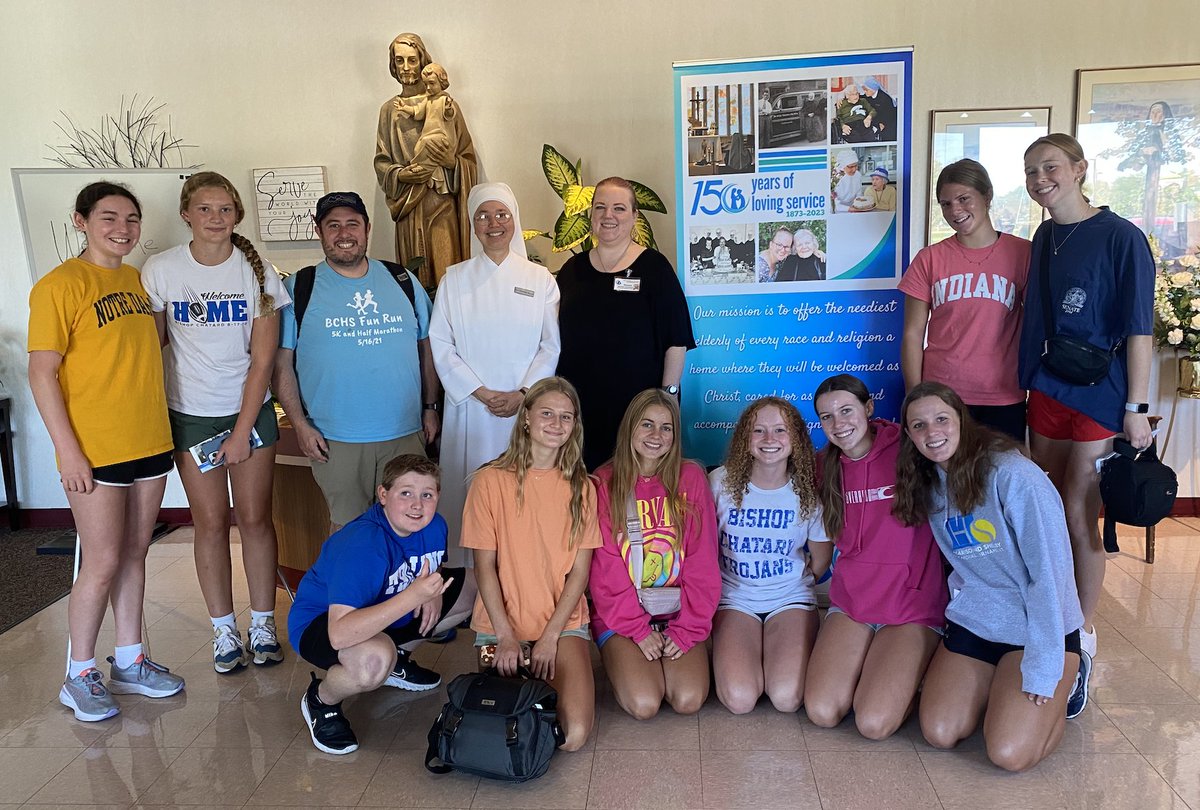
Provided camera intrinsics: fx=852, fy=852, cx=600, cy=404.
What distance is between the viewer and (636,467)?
102 inches

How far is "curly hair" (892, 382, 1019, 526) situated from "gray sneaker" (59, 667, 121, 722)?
2453mm

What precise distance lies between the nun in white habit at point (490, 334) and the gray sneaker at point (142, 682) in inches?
43.8

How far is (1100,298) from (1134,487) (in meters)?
0.57

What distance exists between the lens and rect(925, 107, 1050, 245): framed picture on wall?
4.18 metres

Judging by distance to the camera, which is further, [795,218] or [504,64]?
[504,64]

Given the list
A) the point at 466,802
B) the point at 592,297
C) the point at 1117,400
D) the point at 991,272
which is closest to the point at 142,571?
the point at 466,802

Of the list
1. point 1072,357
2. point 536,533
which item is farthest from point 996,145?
point 536,533

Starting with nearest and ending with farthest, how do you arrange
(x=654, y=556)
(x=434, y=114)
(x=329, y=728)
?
(x=329, y=728)
(x=654, y=556)
(x=434, y=114)

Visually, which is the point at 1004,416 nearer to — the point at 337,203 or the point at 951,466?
the point at 951,466

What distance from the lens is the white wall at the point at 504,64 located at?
4.15m

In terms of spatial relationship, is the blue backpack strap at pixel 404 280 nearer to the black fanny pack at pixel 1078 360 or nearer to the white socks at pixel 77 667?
the white socks at pixel 77 667

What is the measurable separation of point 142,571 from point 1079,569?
3.02m

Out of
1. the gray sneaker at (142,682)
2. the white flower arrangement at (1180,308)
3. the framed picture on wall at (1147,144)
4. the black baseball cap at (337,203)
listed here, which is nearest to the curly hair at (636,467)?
the black baseball cap at (337,203)

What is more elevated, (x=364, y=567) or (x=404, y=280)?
(x=404, y=280)
